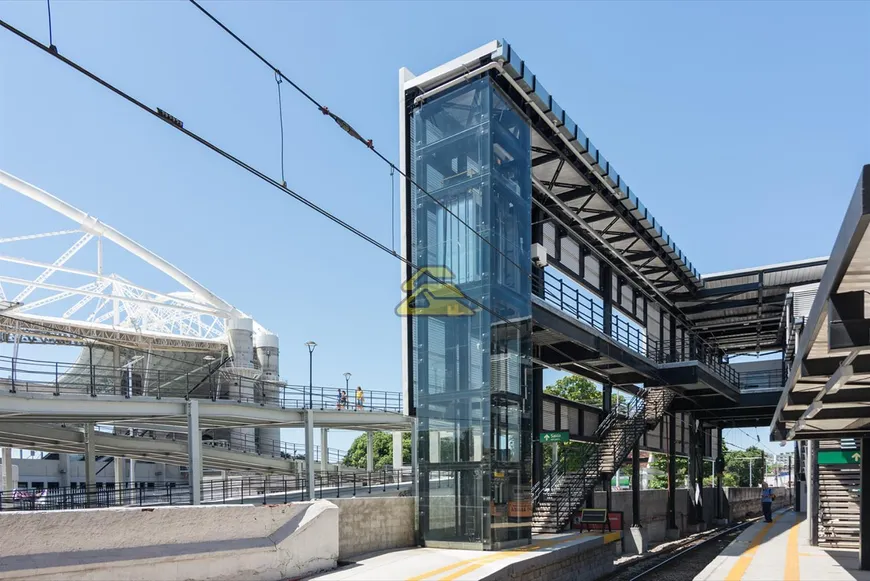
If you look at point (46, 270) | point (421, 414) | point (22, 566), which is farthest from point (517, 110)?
point (46, 270)

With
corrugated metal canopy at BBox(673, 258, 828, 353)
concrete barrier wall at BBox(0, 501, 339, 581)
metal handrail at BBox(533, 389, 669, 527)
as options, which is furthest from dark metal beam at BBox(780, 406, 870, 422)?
corrugated metal canopy at BBox(673, 258, 828, 353)

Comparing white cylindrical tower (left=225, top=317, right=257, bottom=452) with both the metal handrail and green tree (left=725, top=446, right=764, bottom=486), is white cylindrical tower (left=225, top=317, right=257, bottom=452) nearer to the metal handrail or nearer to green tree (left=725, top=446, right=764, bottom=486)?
the metal handrail

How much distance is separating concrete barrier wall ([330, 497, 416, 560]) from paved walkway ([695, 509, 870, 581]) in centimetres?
727

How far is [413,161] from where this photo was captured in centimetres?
2061

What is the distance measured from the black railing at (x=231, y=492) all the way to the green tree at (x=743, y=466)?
65.6 m

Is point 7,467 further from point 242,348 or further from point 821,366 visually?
point 821,366

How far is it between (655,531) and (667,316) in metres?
12.0

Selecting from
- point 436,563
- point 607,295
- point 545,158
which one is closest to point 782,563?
point 436,563

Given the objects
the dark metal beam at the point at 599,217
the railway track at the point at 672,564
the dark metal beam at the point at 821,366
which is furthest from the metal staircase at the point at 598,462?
the dark metal beam at the point at 821,366

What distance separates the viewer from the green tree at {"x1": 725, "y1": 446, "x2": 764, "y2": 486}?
94.8 metres

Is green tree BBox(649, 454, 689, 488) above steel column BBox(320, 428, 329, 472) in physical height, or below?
below

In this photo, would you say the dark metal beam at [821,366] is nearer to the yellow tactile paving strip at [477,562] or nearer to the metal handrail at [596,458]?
the yellow tactile paving strip at [477,562]

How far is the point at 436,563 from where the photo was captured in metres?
15.5

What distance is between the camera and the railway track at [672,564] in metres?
20.2
